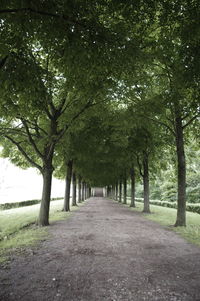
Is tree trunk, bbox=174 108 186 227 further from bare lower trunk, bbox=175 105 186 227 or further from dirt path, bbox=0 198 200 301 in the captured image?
dirt path, bbox=0 198 200 301

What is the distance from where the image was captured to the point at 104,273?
15.9 ft

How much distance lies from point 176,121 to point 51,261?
34.4 ft

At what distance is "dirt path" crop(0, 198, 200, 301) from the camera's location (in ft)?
12.8

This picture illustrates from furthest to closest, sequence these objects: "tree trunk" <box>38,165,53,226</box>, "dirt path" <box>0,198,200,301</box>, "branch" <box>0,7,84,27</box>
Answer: "tree trunk" <box>38,165,53,226</box>
"branch" <box>0,7,84,27</box>
"dirt path" <box>0,198,200,301</box>

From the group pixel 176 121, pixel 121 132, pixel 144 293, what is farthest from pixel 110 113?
pixel 144 293

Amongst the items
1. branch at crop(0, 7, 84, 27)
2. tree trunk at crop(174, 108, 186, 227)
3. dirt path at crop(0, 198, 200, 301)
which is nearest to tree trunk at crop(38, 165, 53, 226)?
dirt path at crop(0, 198, 200, 301)

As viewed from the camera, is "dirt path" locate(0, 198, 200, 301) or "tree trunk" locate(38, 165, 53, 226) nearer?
"dirt path" locate(0, 198, 200, 301)

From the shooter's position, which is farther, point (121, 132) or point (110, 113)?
point (121, 132)

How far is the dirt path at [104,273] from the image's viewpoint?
3.89 metres

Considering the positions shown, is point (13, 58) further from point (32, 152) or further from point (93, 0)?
point (32, 152)

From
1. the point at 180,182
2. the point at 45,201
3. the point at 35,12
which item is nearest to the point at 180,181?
the point at 180,182

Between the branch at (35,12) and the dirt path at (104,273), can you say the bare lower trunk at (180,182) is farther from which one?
the branch at (35,12)

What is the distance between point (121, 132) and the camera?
676 inches

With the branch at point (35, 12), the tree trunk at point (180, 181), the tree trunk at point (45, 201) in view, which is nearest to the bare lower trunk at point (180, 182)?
the tree trunk at point (180, 181)
